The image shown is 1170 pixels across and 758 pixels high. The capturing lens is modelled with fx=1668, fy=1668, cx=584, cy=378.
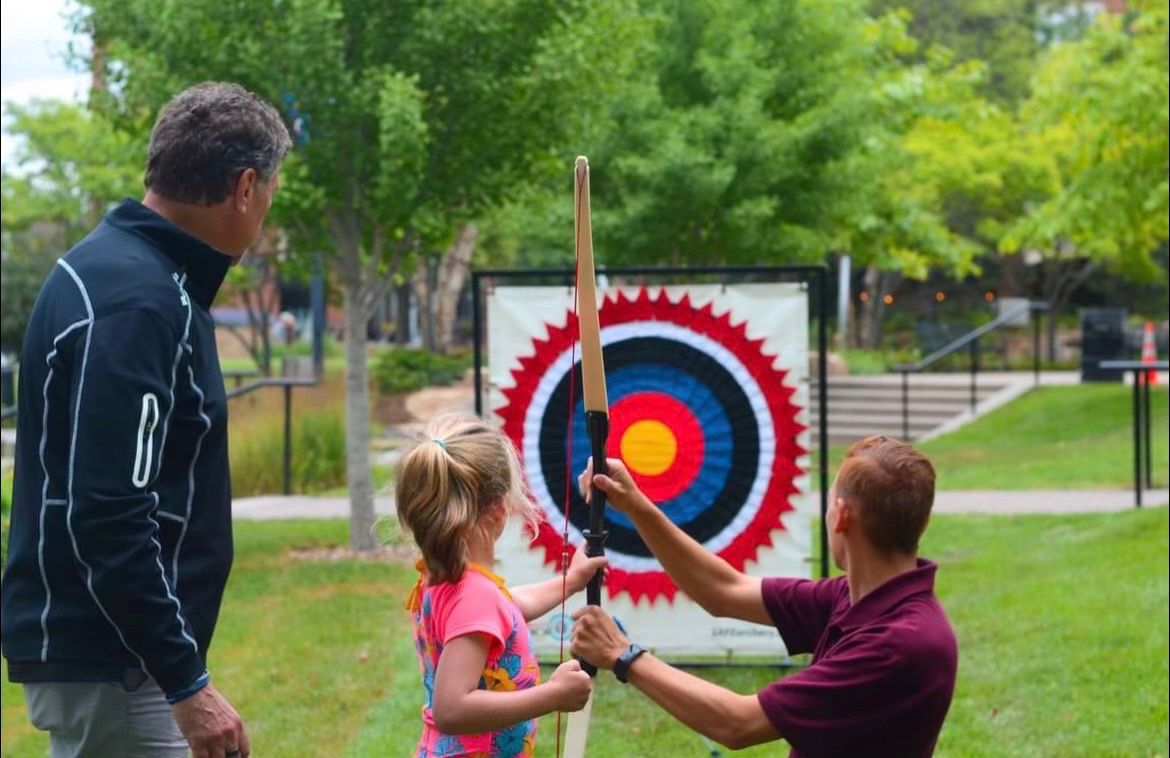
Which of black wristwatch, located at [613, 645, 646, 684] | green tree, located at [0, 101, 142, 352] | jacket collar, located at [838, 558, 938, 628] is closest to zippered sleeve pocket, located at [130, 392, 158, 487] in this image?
black wristwatch, located at [613, 645, 646, 684]

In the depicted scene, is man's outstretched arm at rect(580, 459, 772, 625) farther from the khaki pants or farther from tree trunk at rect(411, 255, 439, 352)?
tree trunk at rect(411, 255, 439, 352)

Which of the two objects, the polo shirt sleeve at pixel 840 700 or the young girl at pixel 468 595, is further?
the young girl at pixel 468 595

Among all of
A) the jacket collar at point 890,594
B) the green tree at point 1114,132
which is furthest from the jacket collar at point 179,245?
the green tree at point 1114,132

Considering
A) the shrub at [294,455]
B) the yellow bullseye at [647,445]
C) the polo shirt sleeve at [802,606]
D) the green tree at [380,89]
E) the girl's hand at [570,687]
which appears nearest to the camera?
the girl's hand at [570,687]

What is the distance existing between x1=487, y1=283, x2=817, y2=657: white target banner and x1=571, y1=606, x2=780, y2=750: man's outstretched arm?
3.84m

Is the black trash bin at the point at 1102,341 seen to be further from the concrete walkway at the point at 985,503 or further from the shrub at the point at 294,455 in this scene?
the shrub at the point at 294,455

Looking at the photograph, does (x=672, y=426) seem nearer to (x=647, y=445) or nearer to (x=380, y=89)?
(x=647, y=445)

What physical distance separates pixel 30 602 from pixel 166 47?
8.18m

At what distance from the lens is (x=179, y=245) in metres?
3.17

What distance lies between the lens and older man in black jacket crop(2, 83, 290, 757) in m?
2.89

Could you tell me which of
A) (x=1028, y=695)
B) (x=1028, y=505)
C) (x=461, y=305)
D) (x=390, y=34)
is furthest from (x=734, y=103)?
(x=461, y=305)

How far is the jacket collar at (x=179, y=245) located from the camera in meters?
3.15

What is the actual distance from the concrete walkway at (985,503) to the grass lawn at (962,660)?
1.86m

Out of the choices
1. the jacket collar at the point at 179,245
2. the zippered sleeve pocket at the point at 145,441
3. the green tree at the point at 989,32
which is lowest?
the zippered sleeve pocket at the point at 145,441
